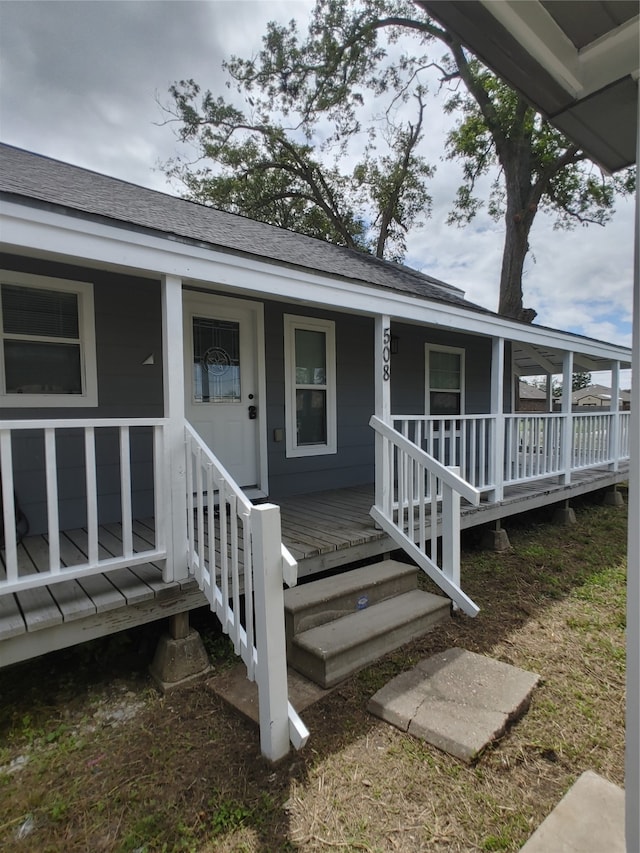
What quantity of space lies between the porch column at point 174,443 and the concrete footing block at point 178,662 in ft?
1.31

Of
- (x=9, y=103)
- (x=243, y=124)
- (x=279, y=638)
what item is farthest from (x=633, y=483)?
(x=243, y=124)

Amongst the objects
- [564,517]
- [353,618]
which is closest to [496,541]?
[564,517]

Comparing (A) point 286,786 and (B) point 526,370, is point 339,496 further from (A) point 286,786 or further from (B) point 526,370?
(B) point 526,370

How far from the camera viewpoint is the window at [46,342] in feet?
11.3

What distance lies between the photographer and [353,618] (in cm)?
304

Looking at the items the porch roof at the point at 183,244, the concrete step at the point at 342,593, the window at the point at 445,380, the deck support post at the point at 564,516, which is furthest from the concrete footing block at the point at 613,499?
the concrete step at the point at 342,593

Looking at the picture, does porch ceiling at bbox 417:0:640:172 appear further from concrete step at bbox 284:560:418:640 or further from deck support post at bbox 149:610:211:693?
deck support post at bbox 149:610:211:693

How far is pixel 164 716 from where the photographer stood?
2.38 meters

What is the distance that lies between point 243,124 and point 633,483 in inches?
740

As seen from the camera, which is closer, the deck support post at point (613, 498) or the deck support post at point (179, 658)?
the deck support post at point (179, 658)

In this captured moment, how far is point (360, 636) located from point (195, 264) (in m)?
2.59

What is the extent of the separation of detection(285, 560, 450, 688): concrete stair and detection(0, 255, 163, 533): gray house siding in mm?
1906

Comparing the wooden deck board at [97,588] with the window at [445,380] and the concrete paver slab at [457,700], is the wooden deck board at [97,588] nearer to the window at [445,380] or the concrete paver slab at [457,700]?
the concrete paver slab at [457,700]

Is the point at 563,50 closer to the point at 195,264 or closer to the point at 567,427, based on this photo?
the point at 195,264
